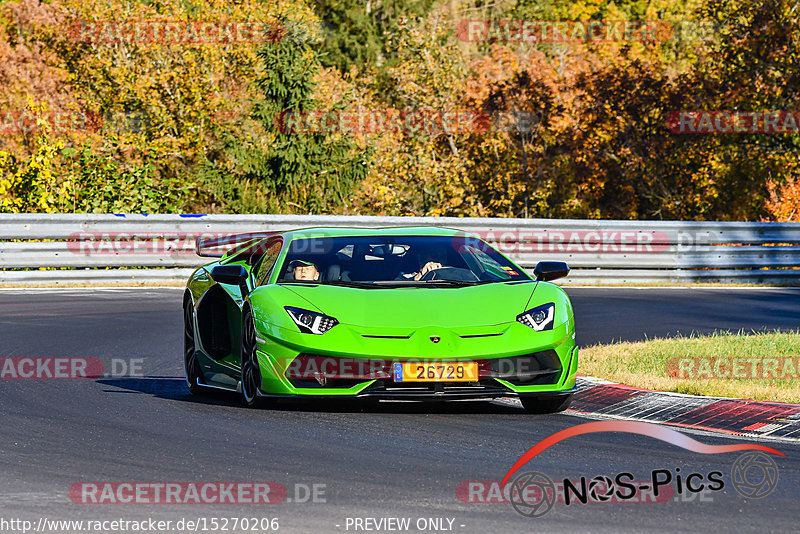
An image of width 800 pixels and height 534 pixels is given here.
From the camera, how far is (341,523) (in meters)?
5.54

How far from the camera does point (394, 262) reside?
971 centimetres

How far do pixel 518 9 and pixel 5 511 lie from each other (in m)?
74.0

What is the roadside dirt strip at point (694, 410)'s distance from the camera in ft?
27.2

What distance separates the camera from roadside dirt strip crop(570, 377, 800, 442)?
8.29m

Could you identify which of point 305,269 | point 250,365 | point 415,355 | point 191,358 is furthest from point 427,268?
point 191,358

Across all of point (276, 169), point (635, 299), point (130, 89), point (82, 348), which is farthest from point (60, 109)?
point (82, 348)

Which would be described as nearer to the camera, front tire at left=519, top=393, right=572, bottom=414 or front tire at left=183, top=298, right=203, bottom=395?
front tire at left=519, top=393, right=572, bottom=414

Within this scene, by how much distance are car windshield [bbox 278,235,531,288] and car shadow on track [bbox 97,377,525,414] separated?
2.77 ft

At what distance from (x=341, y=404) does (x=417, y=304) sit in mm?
1033

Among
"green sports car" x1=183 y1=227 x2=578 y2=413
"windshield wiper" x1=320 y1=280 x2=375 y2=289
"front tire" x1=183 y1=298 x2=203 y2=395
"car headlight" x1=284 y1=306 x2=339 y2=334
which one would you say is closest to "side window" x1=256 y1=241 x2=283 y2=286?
"green sports car" x1=183 y1=227 x2=578 y2=413

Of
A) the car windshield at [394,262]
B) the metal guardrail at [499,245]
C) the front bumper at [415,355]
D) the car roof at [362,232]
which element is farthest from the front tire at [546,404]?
the metal guardrail at [499,245]

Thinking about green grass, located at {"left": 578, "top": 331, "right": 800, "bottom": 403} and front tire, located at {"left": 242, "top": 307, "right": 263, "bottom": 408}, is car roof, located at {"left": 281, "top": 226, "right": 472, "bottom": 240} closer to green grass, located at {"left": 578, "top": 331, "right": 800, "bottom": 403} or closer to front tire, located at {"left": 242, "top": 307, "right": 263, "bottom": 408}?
front tire, located at {"left": 242, "top": 307, "right": 263, "bottom": 408}

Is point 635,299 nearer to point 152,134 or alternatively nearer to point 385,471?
point 385,471

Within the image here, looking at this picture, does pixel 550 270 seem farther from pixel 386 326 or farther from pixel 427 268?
pixel 386 326
